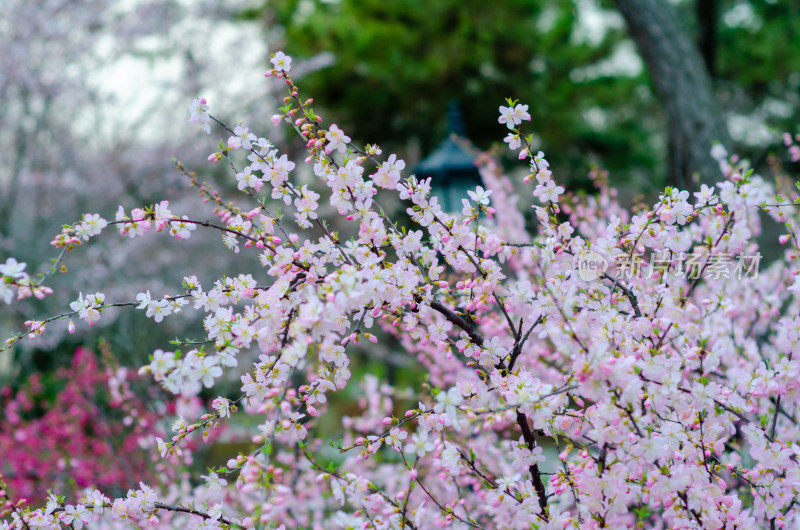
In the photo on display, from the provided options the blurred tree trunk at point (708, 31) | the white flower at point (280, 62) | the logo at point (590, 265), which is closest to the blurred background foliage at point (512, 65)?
the blurred tree trunk at point (708, 31)

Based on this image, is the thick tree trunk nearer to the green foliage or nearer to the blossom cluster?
the blossom cluster

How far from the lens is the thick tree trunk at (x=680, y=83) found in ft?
13.3

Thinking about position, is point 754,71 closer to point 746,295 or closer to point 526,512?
point 746,295

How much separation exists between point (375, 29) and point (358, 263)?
6.68m

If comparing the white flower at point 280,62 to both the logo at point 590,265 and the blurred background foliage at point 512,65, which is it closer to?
the logo at point 590,265

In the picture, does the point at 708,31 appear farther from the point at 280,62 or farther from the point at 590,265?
the point at 280,62

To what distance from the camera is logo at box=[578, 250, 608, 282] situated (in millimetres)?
1726

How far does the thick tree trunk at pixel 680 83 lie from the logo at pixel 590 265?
8.79 ft

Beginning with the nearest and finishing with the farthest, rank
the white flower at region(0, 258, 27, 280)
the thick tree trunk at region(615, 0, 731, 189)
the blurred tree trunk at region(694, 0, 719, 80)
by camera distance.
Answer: the white flower at region(0, 258, 27, 280), the thick tree trunk at region(615, 0, 731, 189), the blurred tree trunk at region(694, 0, 719, 80)

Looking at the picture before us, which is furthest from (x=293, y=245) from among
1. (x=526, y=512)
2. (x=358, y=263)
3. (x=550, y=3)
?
(x=550, y=3)

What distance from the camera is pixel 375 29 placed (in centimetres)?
765

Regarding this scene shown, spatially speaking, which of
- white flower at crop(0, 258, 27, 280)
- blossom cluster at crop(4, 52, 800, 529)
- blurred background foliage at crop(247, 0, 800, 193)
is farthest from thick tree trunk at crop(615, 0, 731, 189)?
white flower at crop(0, 258, 27, 280)

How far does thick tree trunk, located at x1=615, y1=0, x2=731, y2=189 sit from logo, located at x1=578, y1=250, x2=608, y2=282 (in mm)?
2680

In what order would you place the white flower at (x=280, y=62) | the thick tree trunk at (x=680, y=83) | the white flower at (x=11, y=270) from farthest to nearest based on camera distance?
the thick tree trunk at (x=680, y=83), the white flower at (x=280, y=62), the white flower at (x=11, y=270)
